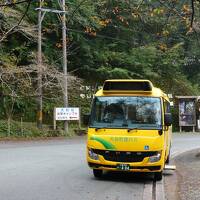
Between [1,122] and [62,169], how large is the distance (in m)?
17.8

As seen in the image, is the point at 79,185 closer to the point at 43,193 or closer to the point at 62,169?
the point at 43,193

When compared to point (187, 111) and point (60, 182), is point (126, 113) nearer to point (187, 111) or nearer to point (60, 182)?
point (60, 182)

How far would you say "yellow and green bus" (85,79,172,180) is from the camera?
12.9m

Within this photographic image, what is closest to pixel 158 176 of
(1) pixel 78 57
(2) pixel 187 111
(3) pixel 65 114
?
(3) pixel 65 114

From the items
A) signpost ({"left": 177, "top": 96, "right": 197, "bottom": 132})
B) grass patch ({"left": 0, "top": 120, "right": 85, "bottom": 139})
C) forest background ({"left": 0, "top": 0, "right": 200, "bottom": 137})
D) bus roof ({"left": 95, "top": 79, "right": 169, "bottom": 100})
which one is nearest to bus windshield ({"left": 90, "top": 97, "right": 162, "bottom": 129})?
bus roof ({"left": 95, "top": 79, "right": 169, "bottom": 100})

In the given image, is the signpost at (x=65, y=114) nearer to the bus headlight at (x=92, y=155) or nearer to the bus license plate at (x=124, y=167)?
the bus headlight at (x=92, y=155)

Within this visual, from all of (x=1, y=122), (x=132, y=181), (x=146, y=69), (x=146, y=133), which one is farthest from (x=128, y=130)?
(x=146, y=69)

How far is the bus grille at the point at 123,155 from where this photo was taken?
1285 centimetres

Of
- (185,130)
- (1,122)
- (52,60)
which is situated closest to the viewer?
(1,122)

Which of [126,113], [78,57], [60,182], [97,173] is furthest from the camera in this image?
[78,57]

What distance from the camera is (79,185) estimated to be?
12438mm

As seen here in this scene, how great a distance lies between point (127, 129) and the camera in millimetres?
13109

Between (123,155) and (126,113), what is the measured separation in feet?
4.05

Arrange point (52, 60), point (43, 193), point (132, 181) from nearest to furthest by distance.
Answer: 1. point (43, 193)
2. point (132, 181)
3. point (52, 60)
